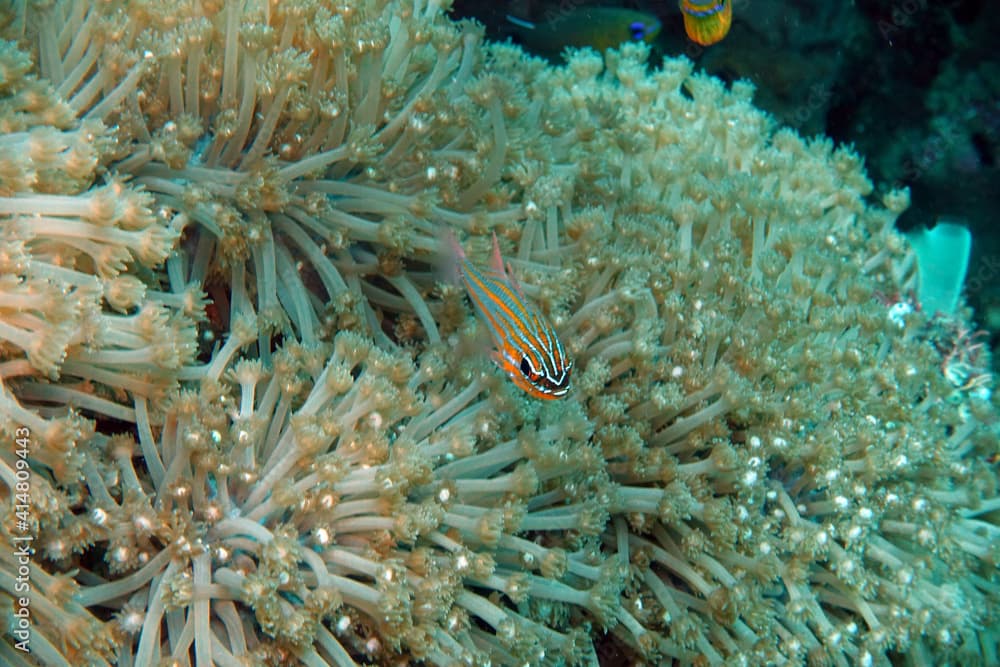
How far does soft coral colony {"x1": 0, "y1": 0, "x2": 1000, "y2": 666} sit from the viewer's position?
237 centimetres

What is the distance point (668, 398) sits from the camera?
3.32 meters

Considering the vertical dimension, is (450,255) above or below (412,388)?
above

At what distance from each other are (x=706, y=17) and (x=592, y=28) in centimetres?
125

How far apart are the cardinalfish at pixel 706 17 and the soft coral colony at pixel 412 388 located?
63.0 inches

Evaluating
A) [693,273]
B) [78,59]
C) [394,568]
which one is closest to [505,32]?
[693,273]

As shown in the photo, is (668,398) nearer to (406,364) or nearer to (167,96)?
(406,364)

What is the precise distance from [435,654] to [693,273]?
2359 mm

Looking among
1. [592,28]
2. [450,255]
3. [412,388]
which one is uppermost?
[592,28]

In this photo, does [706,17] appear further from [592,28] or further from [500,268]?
[500,268]

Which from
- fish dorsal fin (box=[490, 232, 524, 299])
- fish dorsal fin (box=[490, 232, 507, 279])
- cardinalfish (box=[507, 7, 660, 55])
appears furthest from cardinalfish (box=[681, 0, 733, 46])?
fish dorsal fin (box=[490, 232, 507, 279])

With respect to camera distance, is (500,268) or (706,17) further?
(706,17)

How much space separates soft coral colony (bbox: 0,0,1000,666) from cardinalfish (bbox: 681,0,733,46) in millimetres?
1601

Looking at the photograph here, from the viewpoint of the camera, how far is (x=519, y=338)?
107 inches

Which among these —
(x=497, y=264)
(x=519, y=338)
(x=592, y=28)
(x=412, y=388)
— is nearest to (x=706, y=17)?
(x=592, y=28)
